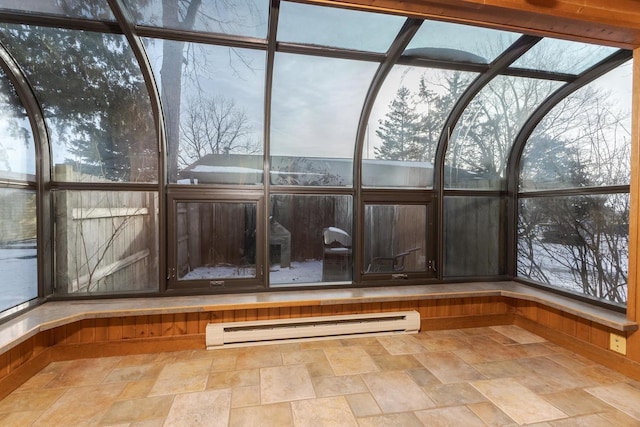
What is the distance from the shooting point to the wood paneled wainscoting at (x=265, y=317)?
2.20m

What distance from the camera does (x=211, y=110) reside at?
2666 millimetres

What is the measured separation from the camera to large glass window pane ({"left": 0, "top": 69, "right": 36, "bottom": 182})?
2180mm

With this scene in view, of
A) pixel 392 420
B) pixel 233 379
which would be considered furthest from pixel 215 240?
pixel 392 420

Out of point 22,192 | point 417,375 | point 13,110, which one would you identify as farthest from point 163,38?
point 417,375

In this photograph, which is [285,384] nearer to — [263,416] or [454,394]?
[263,416]

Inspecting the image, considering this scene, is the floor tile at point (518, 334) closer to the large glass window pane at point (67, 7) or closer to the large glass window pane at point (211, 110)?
the large glass window pane at point (211, 110)

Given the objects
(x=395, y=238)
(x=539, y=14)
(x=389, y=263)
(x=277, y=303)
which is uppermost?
(x=539, y=14)

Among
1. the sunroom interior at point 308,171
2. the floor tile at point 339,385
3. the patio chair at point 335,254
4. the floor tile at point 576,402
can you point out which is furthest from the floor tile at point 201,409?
the floor tile at point 576,402

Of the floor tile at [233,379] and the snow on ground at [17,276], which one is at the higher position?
the snow on ground at [17,276]

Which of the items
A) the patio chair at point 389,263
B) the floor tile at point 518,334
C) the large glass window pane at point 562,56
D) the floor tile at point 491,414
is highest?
the large glass window pane at point 562,56

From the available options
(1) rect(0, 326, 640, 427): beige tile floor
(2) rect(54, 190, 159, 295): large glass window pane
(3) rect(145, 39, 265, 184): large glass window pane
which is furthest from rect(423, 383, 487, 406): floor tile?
(2) rect(54, 190, 159, 295): large glass window pane

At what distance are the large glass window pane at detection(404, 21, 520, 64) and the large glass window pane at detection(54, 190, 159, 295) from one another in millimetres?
2606

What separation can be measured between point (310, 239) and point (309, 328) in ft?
2.81

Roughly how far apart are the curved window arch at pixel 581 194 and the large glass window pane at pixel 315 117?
1.95 metres
